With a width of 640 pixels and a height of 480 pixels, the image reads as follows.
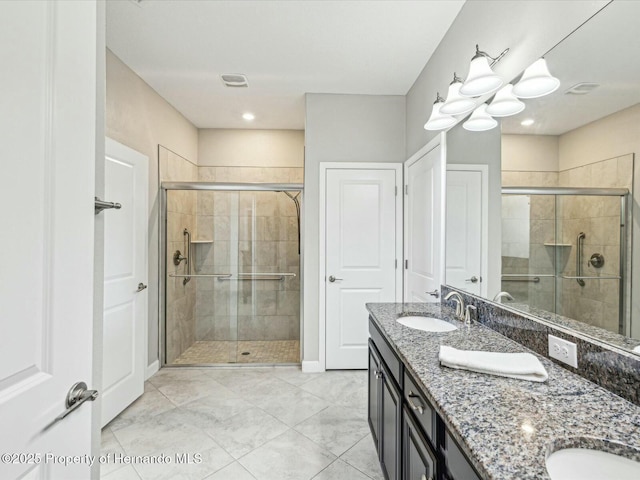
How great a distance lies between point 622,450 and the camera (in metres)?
0.68

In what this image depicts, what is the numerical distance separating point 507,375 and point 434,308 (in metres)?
1.03

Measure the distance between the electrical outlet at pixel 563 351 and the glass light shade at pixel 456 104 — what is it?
4.16 feet

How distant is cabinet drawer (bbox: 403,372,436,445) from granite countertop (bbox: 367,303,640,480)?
0.21 feet

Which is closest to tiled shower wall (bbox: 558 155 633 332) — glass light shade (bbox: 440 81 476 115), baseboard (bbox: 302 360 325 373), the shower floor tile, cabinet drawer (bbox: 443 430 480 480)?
cabinet drawer (bbox: 443 430 480 480)

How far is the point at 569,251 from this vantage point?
1.16 metres

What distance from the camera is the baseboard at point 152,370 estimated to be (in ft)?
9.78

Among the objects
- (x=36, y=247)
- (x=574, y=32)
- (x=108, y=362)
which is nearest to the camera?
(x=36, y=247)

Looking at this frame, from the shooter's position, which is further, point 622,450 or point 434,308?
point 434,308

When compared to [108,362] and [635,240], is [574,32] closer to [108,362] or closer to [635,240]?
[635,240]

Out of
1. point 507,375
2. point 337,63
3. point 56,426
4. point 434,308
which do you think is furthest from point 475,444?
point 337,63

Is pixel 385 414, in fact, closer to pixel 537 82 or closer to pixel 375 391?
pixel 375 391

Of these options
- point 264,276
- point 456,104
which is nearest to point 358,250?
point 264,276

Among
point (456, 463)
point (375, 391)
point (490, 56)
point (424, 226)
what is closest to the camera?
point (456, 463)

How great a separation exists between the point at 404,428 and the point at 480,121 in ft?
5.16
